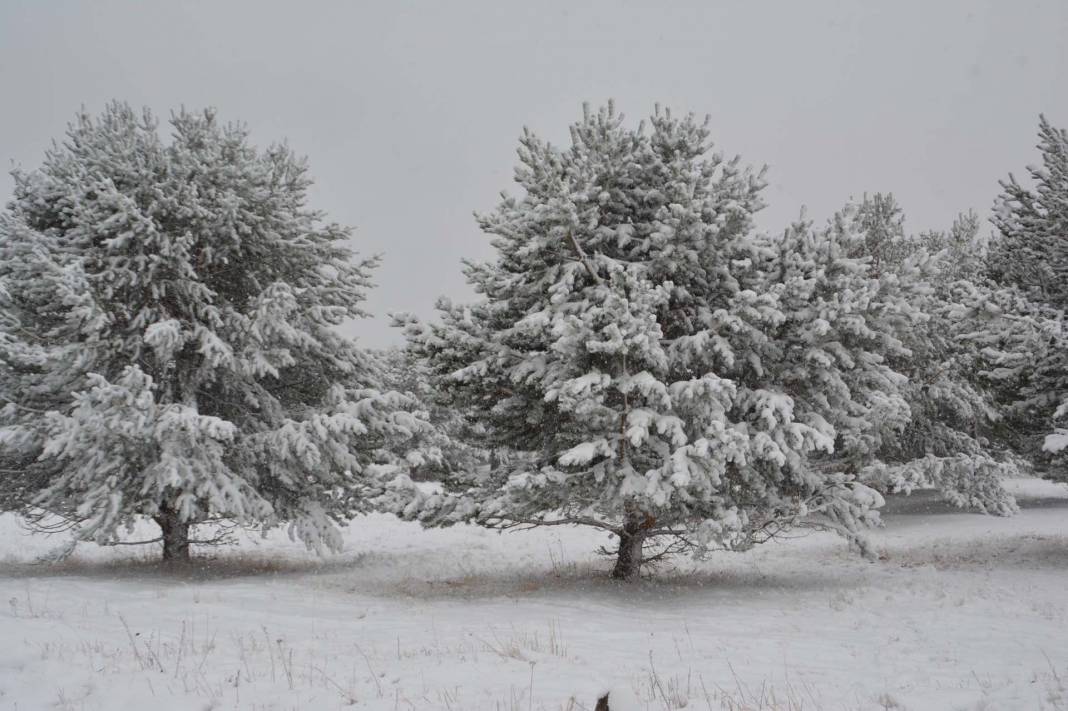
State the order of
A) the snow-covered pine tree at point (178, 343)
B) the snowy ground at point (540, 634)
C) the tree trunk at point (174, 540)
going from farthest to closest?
the tree trunk at point (174, 540) < the snow-covered pine tree at point (178, 343) < the snowy ground at point (540, 634)

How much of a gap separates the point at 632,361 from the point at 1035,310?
7434 mm

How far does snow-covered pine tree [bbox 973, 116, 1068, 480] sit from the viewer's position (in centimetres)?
1156

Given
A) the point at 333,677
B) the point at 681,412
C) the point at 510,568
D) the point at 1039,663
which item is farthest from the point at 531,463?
the point at 1039,663

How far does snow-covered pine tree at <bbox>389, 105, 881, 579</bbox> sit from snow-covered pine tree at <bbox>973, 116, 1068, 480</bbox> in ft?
10.9

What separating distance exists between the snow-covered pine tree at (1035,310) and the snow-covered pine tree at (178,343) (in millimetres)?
10493

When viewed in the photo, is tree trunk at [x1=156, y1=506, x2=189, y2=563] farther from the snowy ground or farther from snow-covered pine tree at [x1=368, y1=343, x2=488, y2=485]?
snow-covered pine tree at [x1=368, y1=343, x2=488, y2=485]

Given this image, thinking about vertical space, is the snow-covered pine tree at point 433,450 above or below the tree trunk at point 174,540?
above

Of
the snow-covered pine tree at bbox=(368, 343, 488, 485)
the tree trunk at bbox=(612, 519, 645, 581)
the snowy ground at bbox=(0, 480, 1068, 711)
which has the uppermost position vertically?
the snow-covered pine tree at bbox=(368, 343, 488, 485)

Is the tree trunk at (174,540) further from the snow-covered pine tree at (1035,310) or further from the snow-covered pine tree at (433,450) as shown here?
the snow-covered pine tree at (1035,310)

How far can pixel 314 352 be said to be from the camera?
13977mm

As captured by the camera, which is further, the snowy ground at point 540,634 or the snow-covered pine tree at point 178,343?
the snow-covered pine tree at point 178,343

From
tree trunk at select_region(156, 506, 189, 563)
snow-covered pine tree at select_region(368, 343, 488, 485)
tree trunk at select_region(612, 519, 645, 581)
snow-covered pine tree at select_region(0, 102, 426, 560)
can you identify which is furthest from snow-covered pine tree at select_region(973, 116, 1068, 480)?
tree trunk at select_region(156, 506, 189, 563)

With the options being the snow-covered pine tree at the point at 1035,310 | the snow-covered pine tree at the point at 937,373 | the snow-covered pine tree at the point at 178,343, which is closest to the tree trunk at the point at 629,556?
the snow-covered pine tree at the point at 937,373

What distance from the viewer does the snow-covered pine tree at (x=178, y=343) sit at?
1101 cm
